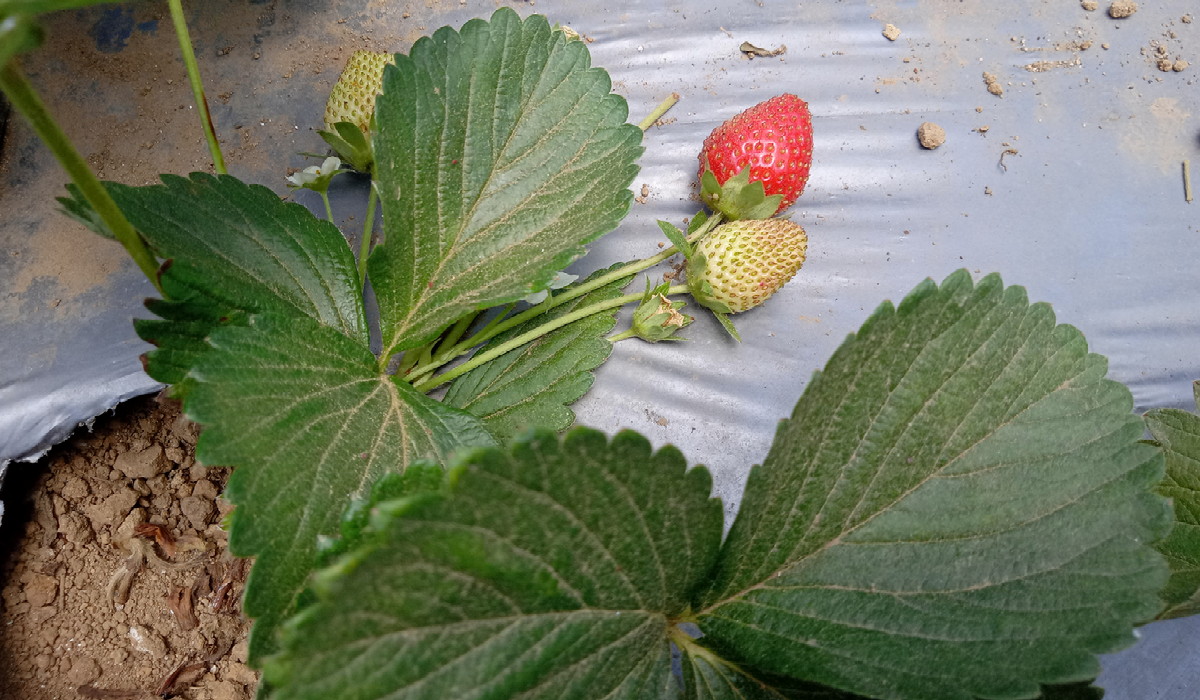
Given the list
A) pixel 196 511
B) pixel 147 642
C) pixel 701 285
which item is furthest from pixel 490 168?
pixel 147 642

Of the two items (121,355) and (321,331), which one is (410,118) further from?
(121,355)

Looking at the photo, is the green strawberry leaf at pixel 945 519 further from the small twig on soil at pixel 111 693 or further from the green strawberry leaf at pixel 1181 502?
the small twig on soil at pixel 111 693

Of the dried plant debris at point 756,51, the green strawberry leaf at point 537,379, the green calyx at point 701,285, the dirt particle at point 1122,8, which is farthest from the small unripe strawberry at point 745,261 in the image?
the dirt particle at point 1122,8

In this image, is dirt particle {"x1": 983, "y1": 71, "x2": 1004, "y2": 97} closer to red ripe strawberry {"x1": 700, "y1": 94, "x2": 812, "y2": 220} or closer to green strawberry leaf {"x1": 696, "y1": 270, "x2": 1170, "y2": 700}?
red ripe strawberry {"x1": 700, "y1": 94, "x2": 812, "y2": 220}

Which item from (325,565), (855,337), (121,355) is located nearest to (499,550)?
(325,565)

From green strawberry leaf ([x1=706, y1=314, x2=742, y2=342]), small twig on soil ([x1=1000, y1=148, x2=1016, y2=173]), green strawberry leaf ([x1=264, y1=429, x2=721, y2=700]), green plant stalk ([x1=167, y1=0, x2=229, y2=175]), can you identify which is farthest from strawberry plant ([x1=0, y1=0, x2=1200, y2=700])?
small twig on soil ([x1=1000, y1=148, x2=1016, y2=173])
